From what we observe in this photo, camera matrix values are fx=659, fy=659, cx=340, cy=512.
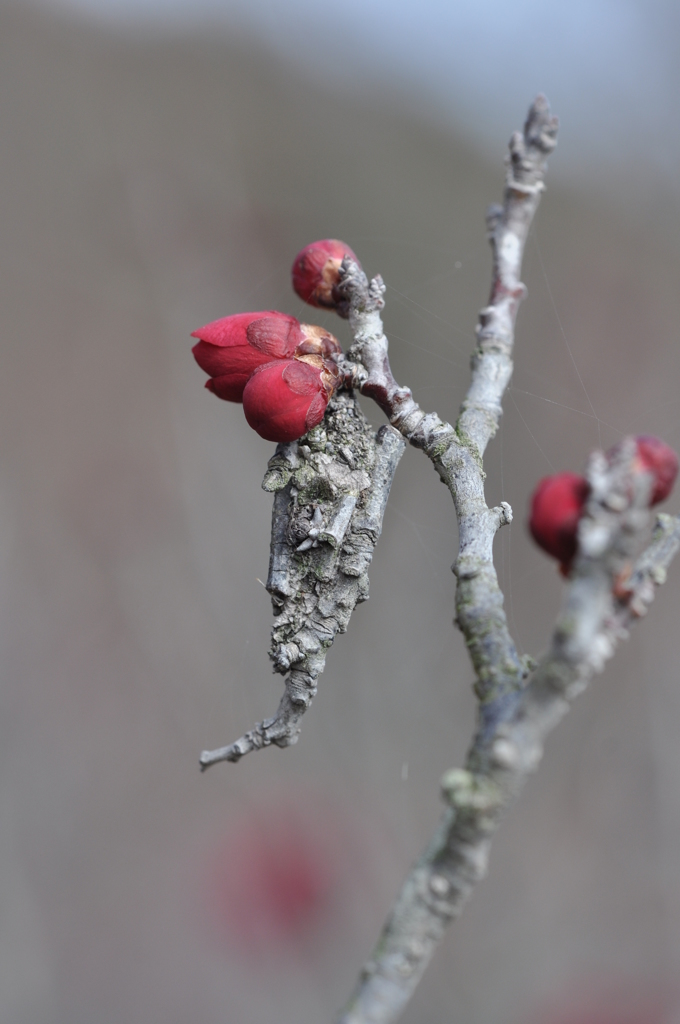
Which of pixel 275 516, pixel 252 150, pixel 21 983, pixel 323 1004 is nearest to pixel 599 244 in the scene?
pixel 252 150

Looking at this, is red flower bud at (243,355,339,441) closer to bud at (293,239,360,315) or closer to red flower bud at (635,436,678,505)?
bud at (293,239,360,315)

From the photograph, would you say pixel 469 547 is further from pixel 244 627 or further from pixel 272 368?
pixel 244 627

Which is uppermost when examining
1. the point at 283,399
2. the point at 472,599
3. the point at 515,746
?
the point at 283,399

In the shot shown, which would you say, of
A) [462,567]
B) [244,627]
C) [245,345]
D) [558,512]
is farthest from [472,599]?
[244,627]

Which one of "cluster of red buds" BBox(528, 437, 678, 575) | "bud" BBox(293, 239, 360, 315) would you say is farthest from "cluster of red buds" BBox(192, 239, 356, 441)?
"cluster of red buds" BBox(528, 437, 678, 575)

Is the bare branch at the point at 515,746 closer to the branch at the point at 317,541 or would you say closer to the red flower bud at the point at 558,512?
the red flower bud at the point at 558,512

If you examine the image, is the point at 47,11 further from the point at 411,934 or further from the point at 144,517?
the point at 411,934

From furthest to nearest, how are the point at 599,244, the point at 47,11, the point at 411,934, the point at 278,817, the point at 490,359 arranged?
the point at 47,11 < the point at 599,244 < the point at 278,817 < the point at 490,359 < the point at 411,934
